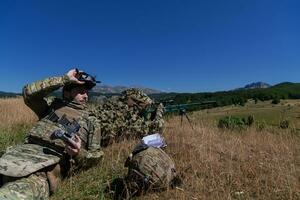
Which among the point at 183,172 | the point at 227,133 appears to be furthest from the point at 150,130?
the point at 183,172

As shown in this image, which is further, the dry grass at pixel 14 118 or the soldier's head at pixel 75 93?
the dry grass at pixel 14 118

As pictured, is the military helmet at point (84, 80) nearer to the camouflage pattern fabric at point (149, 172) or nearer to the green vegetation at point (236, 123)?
the camouflage pattern fabric at point (149, 172)

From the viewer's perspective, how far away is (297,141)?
8.74m

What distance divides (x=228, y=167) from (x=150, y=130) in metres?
3.02

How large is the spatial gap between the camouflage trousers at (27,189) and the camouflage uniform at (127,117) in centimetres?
335

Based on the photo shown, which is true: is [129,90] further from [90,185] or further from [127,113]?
[90,185]

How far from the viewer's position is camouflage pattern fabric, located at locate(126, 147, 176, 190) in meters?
5.93

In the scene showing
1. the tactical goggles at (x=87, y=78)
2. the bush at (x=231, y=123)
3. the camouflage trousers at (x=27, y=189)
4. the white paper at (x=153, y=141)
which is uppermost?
the tactical goggles at (x=87, y=78)

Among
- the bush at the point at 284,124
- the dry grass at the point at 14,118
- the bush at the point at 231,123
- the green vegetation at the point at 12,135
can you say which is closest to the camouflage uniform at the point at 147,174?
the green vegetation at the point at 12,135

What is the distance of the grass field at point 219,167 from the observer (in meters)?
5.70

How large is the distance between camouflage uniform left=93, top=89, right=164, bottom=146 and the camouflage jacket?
7.76 ft

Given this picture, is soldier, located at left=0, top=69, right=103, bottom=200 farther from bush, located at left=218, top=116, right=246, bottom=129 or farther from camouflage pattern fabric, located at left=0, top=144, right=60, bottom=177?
bush, located at left=218, top=116, right=246, bottom=129

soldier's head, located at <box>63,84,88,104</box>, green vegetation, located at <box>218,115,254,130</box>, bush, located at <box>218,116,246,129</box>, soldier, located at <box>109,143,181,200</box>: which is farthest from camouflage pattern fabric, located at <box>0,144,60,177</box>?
bush, located at <box>218,116,246,129</box>

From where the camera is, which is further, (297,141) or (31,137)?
(297,141)
